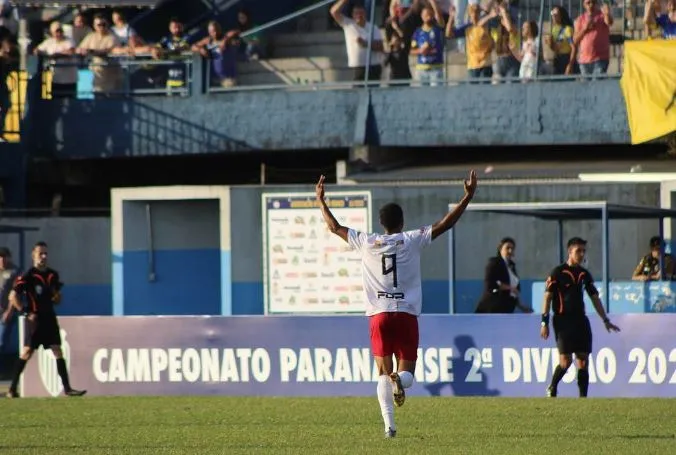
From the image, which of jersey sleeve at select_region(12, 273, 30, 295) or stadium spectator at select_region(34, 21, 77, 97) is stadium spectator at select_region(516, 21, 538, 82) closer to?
stadium spectator at select_region(34, 21, 77, 97)

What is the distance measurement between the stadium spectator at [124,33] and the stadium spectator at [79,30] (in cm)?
46

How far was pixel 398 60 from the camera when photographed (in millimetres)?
26531

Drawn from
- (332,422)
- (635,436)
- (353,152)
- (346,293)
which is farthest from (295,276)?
(635,436)

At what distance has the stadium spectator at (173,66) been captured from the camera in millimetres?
27562

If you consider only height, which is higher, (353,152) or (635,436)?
(353,152)

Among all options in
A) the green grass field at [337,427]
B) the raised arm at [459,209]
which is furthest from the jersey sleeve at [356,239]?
the green grass field at [337,427]

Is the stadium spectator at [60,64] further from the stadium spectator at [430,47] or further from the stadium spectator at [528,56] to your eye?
the stadium spectator at [528,56]

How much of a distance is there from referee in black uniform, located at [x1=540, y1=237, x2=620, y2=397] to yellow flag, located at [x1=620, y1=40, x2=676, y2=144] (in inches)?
108

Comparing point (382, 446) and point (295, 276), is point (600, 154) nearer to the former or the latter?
point (295, 276)

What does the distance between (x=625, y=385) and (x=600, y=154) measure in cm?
961

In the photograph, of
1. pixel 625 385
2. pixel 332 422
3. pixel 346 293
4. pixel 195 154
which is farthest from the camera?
pixel 195 154

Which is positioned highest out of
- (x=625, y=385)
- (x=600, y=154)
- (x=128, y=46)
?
(x=128, y=46)

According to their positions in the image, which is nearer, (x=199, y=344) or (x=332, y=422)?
(x=332, y=422)

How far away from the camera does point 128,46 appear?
2778cm
